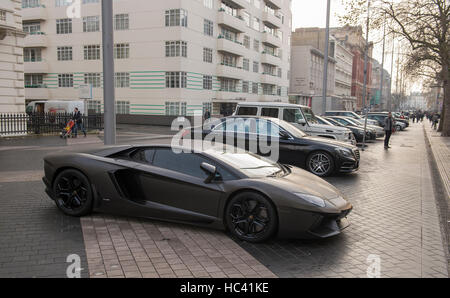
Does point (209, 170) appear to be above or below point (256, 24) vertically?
below

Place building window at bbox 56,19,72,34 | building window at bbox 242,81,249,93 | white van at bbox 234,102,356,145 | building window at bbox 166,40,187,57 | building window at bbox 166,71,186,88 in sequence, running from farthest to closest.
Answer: building window at bbox 242,81,249,93 → building window at bbox 56,19,72,34 → building window at bbox 166,71,186,88 → building window at bbox 166,40,187,57 → white van at bbox 234,102,356,145

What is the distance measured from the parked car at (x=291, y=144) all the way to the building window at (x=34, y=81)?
40.4m

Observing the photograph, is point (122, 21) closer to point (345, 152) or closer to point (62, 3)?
point (62, 3)

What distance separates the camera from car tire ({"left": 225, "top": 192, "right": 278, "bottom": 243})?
4.90 meters

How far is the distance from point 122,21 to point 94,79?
6.96m

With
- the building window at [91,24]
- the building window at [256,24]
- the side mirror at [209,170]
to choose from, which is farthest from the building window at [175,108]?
the side mirror at [209,170]

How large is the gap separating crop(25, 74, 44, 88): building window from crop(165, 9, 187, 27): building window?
59.8ft

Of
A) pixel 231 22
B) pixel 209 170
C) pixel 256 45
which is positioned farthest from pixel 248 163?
pixel 256 45

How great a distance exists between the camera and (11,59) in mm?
22219

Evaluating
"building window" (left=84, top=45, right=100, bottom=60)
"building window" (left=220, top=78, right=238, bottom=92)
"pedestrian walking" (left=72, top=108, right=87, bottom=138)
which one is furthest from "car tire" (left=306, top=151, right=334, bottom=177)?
"building window" (left=84, top=45, right=100, bottom=60)

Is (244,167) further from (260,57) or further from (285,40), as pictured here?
(285,40)

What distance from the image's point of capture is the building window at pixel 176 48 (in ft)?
120

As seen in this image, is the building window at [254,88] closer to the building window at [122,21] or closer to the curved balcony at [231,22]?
the curved balcony at [231,22]

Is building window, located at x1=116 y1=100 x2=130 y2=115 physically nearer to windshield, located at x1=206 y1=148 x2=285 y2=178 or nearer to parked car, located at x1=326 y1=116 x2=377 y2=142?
parked car, located at x1=326 y1=116 x2=377 y2=142
